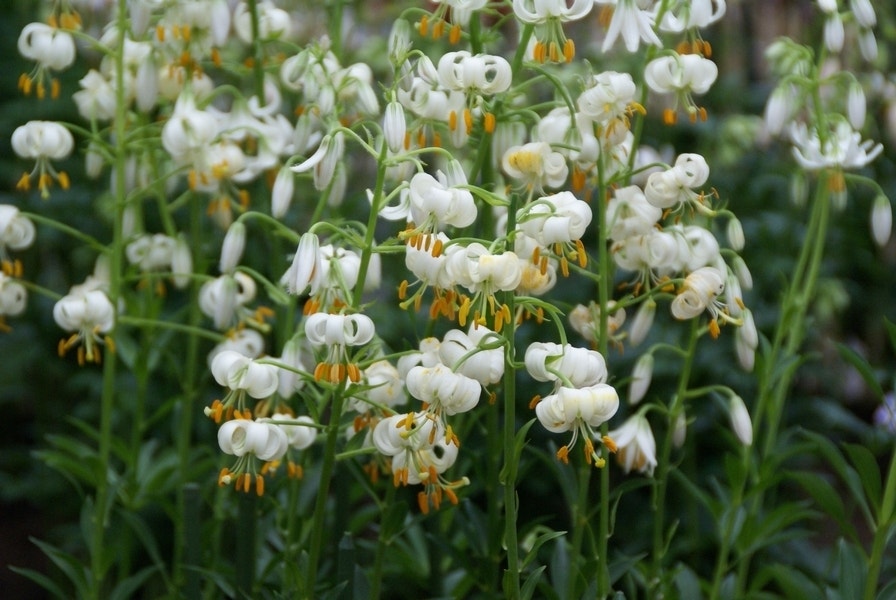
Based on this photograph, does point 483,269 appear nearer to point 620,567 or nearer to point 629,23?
point 629,23

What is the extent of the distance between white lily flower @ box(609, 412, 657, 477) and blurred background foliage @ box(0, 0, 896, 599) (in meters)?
0.53

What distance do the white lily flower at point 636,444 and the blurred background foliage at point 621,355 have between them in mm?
534

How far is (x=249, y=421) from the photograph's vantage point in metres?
1.40

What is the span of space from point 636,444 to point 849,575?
16.3 inches

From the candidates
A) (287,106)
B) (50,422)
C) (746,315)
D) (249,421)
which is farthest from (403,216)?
(50,422)

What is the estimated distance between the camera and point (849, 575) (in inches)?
67.4

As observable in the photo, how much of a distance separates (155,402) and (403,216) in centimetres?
161

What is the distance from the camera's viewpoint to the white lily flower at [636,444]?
161 centimetres

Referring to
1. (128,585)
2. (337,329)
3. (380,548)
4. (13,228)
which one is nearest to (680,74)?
(337,329)

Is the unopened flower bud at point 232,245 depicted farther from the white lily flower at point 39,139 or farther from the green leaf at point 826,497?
the green leaf at point 826,497

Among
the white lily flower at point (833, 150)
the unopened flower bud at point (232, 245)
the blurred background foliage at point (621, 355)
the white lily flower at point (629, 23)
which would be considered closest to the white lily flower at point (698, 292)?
the white lily flower at point (629, 23)

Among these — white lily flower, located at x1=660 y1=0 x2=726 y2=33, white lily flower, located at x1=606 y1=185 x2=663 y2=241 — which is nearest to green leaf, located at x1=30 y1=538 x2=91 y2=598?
white lily flower, located at x1=606 y1=185 x2=663 y2=241

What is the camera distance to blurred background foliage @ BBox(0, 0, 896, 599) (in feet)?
8.85

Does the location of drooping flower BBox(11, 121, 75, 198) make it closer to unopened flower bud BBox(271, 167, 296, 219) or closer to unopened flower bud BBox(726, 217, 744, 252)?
unopened flower bud BBox(271, 167, 296, 219)
